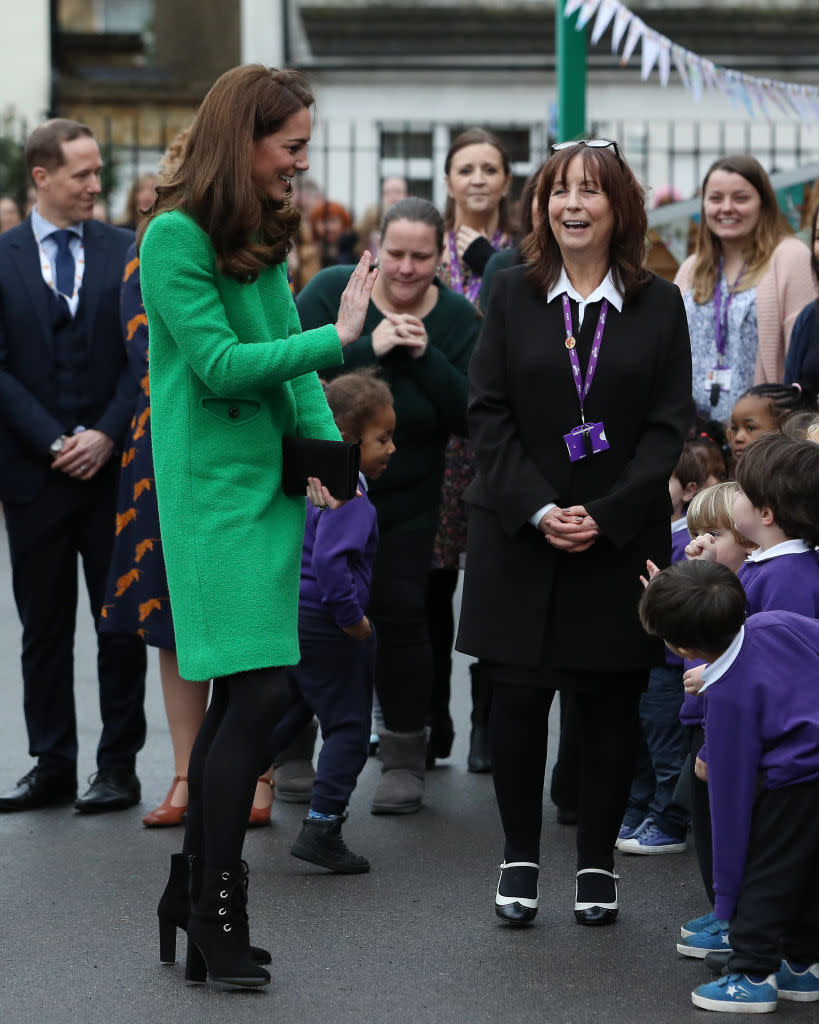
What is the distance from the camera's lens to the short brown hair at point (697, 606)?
156 inches

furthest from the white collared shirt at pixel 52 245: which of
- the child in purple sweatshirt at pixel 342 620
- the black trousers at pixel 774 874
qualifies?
the black trousers at pixel 774 874

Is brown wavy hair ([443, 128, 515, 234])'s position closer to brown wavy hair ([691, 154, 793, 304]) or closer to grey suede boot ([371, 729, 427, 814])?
brown wavy hair ([691, 154, 793, 304])

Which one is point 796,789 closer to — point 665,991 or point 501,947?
point 665,991

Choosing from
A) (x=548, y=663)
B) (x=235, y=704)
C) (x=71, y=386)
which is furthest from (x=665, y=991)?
(x=71, y=386)

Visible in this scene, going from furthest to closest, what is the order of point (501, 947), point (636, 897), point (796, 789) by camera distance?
point (636, 897) → point (501, 947) → point (796, 789)

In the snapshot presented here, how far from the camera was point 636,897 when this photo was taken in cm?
485

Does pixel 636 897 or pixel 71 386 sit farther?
pixel 71 386

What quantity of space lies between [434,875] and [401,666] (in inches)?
40.6

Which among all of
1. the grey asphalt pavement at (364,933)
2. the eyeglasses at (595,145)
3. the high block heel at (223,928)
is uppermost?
the eyeglasses at (595,145)

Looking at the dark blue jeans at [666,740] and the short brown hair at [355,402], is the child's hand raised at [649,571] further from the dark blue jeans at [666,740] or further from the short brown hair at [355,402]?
the short brown hair at [355,402]

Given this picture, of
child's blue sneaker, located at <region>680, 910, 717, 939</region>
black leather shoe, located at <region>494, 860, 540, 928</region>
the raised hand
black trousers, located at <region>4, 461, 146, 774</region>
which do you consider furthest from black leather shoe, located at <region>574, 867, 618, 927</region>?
black trousers, located at <region>4, 461, 146, 774</region>

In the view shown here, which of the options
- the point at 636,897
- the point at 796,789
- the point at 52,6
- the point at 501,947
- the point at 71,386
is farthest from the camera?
the point at 52,6

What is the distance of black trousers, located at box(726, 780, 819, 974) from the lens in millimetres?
3943

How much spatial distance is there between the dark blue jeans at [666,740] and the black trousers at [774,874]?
52.7 inches
